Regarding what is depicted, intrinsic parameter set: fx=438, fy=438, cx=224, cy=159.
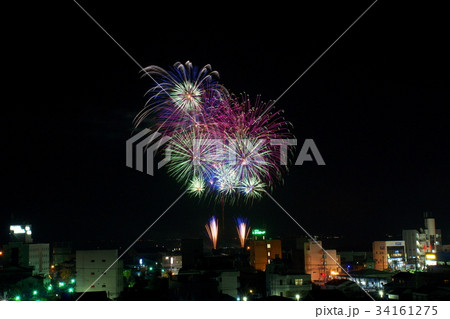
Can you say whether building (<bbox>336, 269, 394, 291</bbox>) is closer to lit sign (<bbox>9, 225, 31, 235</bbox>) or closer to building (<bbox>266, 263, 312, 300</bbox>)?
building (<bbox>266, 263, 312, 300</bbox>)

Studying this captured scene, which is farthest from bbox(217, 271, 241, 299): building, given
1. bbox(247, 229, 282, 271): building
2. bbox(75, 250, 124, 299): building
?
bbox(247, 229, 282, 271): building

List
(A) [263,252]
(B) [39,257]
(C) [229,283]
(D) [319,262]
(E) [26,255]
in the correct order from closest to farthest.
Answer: (C) [229,283], (D) [319,262], (E) [26,255], (A) [263,252], (B) [39,257]

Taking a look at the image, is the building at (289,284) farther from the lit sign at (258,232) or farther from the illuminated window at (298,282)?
the lit sign at (258,232)

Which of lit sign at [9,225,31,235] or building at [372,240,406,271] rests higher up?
lit sign at [9,225,31,235]

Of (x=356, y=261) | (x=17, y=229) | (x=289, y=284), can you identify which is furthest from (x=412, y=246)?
(x=17, y=229)

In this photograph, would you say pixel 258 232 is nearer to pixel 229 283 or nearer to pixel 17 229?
pixel 229 283

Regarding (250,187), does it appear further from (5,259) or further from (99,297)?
(5,259)

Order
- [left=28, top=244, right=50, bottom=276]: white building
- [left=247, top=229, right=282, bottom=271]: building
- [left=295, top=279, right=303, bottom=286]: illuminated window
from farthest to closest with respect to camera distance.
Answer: [left=28, top=244, right=50, bottom=276]: white building → [left=247, top=229, right=282, bottom=271]: building → [left=295, top=279, right=303, bottom=286]: illuminated window

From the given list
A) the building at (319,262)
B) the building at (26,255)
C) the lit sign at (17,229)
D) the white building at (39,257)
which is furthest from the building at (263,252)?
the lit sign at (17,229)
